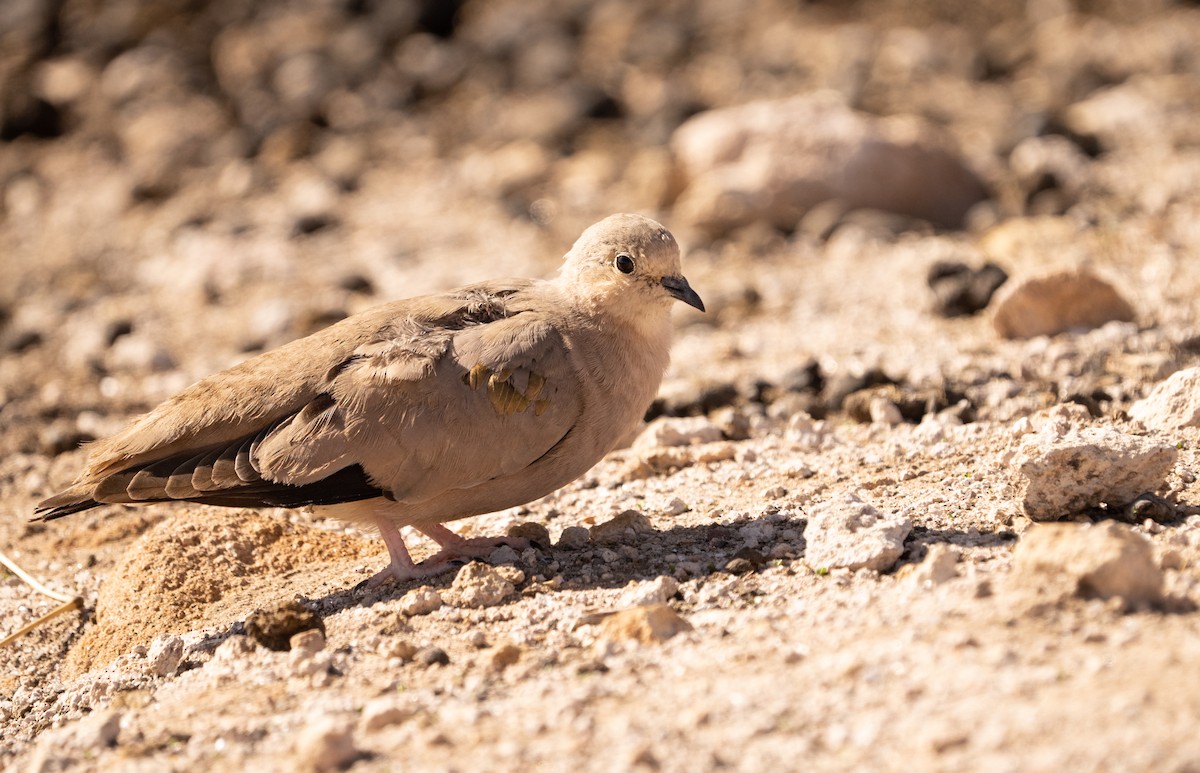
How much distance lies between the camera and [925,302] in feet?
30.2

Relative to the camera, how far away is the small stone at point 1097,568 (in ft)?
13.4

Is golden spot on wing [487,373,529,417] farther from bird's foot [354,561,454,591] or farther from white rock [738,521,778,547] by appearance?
white rock [738,521,778,547]

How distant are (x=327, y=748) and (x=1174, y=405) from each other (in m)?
4.01

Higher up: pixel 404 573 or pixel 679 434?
pixel 679 434

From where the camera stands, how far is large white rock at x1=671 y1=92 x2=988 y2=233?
36.8ft

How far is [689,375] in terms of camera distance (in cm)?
853

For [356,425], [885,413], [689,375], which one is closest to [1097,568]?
[356,425]

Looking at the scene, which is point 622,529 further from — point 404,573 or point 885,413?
point 885,413

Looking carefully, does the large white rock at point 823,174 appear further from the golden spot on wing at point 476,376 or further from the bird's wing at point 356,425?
Result: the golden spot on wing at point 476,376

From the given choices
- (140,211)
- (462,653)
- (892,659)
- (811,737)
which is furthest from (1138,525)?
(140,211)

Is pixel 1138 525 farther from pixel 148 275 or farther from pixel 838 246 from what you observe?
pixel 148 275

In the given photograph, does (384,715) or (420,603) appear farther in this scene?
(420,603)

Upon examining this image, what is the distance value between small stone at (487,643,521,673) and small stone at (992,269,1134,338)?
14.5ft

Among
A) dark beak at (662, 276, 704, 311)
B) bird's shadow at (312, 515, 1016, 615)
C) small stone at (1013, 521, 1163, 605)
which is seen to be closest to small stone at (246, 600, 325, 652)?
bird's shadow at (312, 515, 1016, 615)
